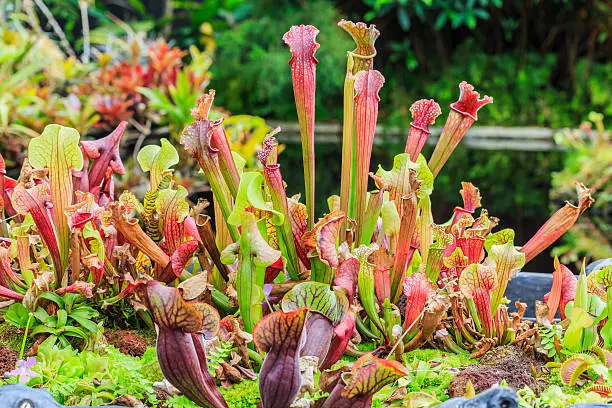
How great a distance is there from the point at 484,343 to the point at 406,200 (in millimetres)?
195

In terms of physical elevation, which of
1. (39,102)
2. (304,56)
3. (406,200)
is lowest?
(39,102)

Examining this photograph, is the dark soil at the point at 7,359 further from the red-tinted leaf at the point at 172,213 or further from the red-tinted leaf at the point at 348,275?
the red-tinted leaf at the point at 348,275

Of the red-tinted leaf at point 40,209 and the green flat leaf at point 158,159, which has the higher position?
the green flat leaf at point 158,159

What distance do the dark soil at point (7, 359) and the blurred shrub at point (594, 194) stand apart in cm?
315

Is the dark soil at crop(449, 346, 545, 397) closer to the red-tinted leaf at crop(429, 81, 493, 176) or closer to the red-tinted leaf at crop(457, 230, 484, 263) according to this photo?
the red-tinted leaf at crop(457, 230, 484, 263)

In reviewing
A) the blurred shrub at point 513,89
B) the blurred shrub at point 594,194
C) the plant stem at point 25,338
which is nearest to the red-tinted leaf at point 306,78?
the plant stem at point 25,338

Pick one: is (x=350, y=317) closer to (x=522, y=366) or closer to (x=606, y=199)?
(x=522, y=366)

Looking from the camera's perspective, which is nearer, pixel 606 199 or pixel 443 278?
pixel 443 278

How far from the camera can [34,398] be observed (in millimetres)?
609

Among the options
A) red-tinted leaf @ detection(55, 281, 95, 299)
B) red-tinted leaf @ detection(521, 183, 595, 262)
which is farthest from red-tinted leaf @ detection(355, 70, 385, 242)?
red-tinted leaf @ detection(55, 281, 95, 299)

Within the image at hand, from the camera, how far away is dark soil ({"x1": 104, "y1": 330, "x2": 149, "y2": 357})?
821 mm

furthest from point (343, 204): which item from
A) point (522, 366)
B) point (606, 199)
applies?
point (606, 199)

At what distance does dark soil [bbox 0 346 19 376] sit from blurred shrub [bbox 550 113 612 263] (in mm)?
3150

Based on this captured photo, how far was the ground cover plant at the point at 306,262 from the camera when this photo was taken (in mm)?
726
